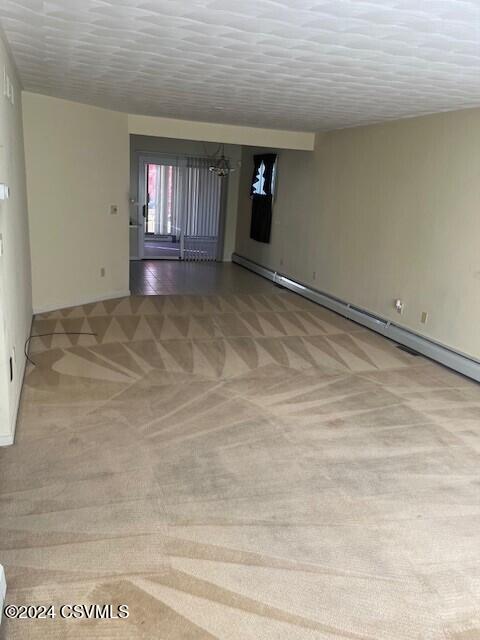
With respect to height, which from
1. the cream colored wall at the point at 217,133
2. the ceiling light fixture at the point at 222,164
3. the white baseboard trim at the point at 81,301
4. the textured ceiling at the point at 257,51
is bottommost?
the white baseboard trim at the point at 81,301

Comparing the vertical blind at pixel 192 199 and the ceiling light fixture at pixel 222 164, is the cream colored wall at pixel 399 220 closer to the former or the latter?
the ceiling light fixture at pixel 222 164

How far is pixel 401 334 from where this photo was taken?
5391mm

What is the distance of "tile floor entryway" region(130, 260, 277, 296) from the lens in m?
7.55

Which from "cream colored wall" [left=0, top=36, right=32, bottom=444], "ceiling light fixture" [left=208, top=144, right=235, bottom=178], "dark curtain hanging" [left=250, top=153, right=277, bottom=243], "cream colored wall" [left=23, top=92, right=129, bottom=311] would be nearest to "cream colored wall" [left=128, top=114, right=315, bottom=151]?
"cream colored wall" [left=23, top=92, right=129, bottom=311]

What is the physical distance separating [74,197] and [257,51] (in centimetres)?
→ 349

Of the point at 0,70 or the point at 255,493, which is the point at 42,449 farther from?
the point at 0,70

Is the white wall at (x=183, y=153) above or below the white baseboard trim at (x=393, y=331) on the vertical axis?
above

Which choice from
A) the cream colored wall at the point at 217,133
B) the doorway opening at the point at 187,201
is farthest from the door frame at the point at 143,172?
the cream colored wall at the point at 217,133

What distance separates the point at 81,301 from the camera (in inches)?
244

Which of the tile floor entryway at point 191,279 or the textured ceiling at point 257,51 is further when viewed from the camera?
the tile floor entryway at point 191,279

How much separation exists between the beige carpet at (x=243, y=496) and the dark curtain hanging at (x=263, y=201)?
4.72 metres

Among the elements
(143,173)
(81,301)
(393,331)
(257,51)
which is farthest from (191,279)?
(257,51)

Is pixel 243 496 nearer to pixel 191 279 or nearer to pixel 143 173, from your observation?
pixel 191 279

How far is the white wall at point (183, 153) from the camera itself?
9539 millimetres
